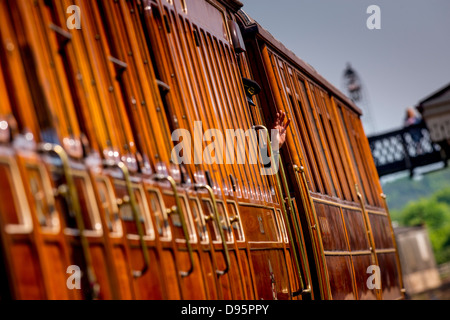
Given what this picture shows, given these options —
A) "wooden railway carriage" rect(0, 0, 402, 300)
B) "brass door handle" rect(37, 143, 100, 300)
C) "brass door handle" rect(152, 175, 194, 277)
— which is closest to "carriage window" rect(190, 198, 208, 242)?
"wooden railway carriage" rect(0, 0, 402, 300)

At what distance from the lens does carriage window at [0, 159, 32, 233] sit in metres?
2.54

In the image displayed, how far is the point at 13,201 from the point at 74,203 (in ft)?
0.93

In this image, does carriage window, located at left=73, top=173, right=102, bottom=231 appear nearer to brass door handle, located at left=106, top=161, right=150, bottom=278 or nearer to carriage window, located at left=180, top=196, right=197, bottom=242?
brass door handle, located at left=106, top=161, right=150, bottom=278

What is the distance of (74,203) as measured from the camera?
2805 mm

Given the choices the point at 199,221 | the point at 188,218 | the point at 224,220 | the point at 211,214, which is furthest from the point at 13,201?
the point at 224,220

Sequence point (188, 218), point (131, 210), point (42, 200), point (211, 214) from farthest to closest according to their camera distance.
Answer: point (211, 214)
point (188, 218)
point (131, 210)
point (42, 200)

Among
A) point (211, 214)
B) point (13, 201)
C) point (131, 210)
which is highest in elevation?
point (211, 214)

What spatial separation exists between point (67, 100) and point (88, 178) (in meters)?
0.39

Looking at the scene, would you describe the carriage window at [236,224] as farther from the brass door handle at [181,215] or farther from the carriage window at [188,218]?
the brass door handle at [181,215]

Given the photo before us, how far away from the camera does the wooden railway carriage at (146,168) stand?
2791 mm

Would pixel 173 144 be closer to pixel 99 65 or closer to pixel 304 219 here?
pixel 99 65

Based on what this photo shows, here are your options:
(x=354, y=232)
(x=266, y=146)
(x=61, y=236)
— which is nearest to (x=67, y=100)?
(x=61, y=236)

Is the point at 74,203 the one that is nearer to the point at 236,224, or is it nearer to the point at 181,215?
the point at 181,215

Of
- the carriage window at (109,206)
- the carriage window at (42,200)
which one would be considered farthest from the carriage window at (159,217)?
the carriage window at (42,200)
